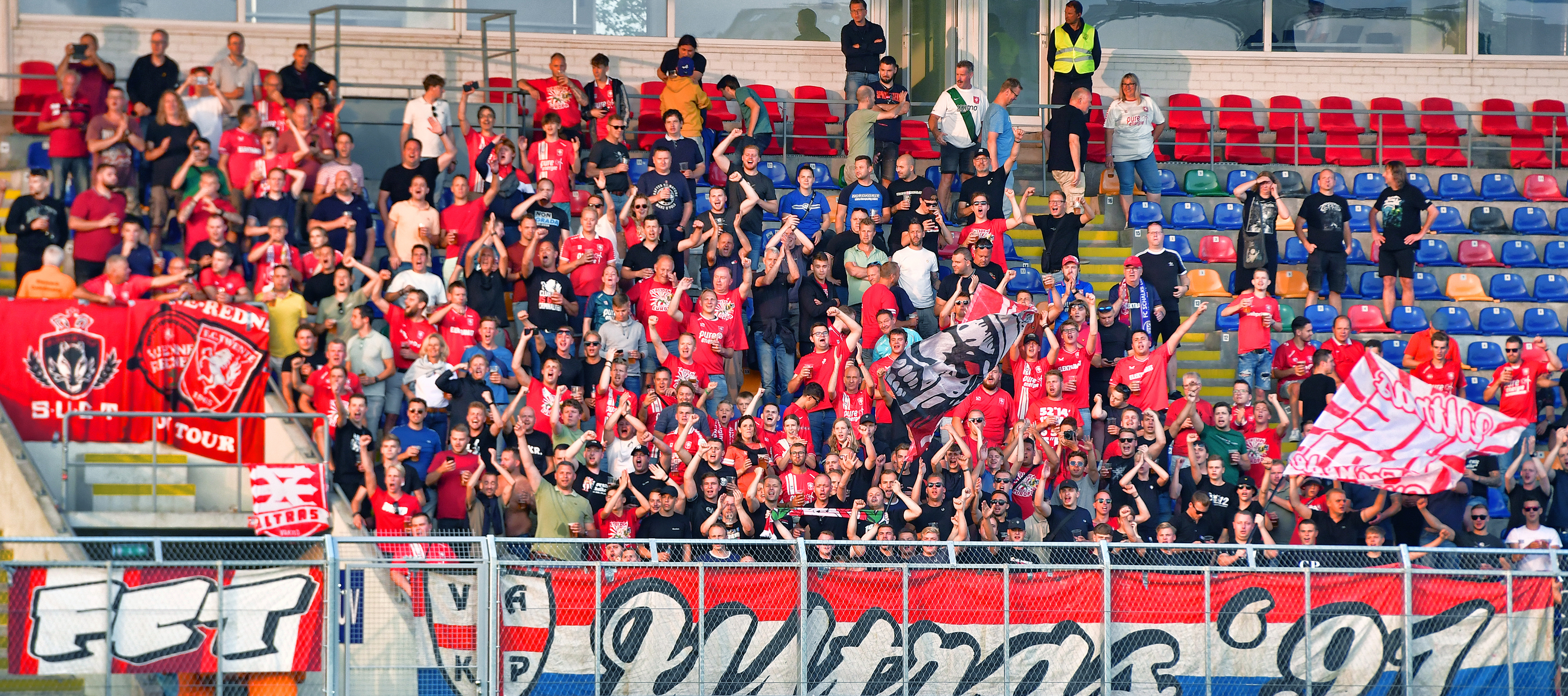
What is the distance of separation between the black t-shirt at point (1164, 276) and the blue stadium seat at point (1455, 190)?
543cm

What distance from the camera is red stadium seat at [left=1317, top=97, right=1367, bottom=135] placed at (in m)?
22.2

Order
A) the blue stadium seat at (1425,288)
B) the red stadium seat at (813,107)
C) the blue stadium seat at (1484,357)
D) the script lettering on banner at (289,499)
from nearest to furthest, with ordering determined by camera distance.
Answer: the script lettering on banner at (289,499), the blue stadium seat at (1484,357), the blue stadium seat at (1425,288), the red stadium seat at (813,107)

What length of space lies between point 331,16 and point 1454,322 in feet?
44.3

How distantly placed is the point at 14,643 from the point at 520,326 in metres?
5.88

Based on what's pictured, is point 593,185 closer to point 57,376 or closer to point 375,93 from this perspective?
point 375,93

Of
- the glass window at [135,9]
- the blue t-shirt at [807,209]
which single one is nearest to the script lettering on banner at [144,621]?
the blue t-shirt at [807,209]

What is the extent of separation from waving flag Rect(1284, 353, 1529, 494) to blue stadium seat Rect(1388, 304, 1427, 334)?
433 centimetres

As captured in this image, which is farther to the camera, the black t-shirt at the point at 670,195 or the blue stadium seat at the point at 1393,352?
the blue stadium seat at the point at 1393,352

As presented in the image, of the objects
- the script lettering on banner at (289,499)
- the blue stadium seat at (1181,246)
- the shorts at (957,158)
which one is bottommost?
the script lettering on banner at (289,499)

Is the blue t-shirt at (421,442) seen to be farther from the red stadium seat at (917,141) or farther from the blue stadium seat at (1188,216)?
the blue stadium seat at (1188,216)

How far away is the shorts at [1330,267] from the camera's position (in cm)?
1919

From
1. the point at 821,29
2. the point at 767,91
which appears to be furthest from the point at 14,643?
the point at 821,29

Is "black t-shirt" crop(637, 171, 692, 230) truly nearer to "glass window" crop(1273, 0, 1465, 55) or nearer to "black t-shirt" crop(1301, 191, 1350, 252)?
"black t-shirt" crop(1301, 191, 1350, 252)

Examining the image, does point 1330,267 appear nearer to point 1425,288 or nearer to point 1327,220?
point 1327,220
